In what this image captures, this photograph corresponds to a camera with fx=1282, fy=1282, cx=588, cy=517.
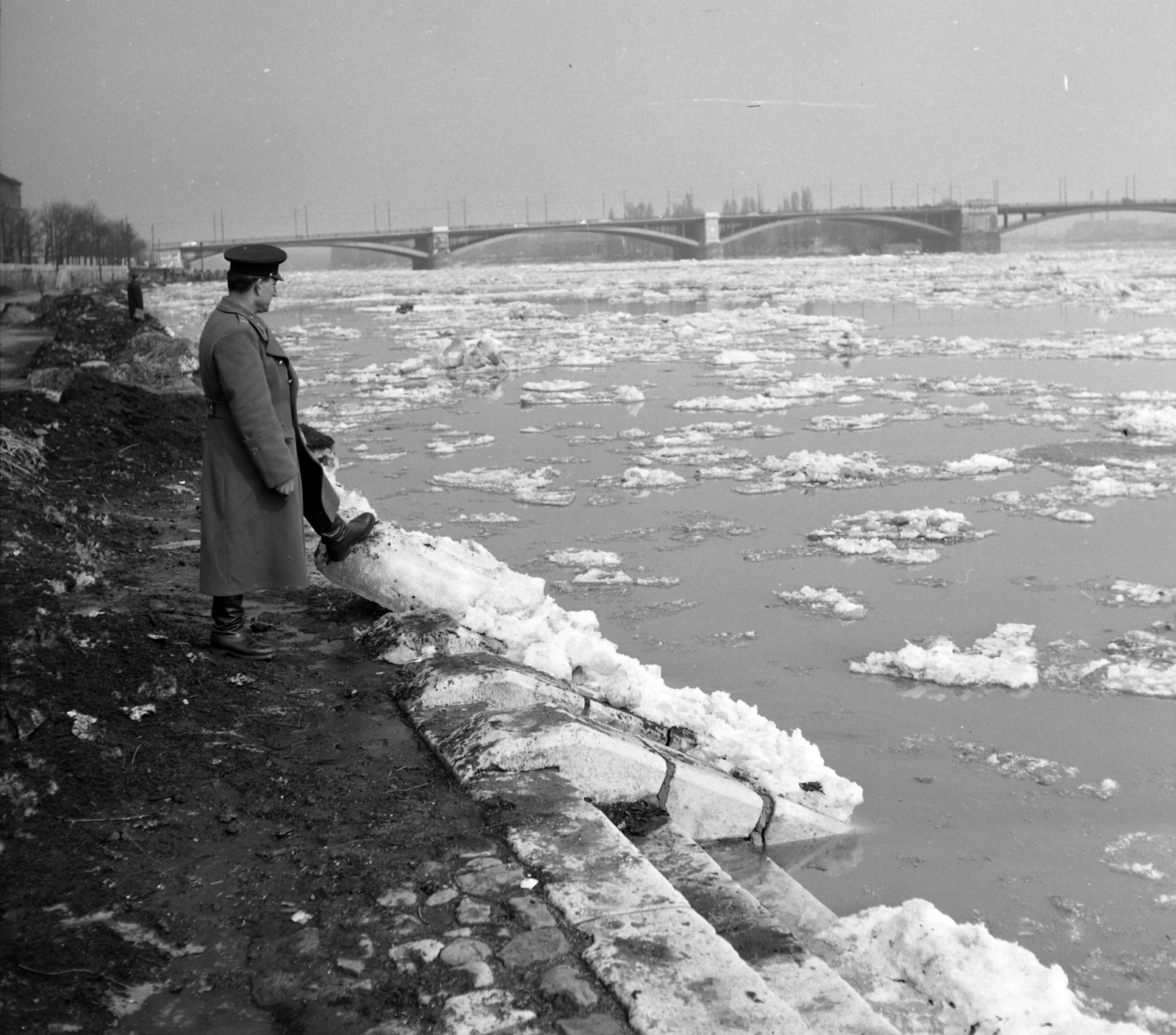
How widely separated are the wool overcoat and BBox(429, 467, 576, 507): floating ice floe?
3595mm

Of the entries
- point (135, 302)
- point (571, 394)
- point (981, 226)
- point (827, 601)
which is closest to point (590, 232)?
point (981, 226)

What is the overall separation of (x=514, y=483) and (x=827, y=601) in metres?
3.52

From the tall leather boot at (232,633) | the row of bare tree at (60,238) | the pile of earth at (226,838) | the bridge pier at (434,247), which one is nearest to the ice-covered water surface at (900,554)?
the pile of earth at (226,838)

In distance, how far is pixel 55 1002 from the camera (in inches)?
97.7

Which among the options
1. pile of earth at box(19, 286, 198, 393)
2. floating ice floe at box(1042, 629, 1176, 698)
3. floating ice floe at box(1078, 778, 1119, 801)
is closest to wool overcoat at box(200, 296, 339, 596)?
floating ice floe at box(1078, 778, 1119, 801)

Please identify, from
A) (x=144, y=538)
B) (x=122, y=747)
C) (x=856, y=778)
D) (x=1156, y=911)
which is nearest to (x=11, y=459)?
(x=144, y=538)

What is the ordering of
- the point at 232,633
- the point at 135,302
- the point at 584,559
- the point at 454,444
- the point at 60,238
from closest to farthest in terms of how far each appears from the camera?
the point at 232,633 → the point at 584,559 → the point at 454,444 → the point at 135,302 → the point at 60,238

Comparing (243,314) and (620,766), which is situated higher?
(243,314)

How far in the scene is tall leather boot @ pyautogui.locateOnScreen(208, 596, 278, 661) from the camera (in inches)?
177

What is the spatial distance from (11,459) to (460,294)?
38.2 metres

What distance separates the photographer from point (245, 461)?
4355 mm

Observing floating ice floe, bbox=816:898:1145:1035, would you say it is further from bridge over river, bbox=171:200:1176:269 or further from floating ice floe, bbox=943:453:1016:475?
bridge over river, bbox=171:200:1176:269

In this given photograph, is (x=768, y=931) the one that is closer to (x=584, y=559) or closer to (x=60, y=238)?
(x=584, y=559)

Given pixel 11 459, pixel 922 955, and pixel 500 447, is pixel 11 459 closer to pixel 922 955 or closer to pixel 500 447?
pixel 500 447
